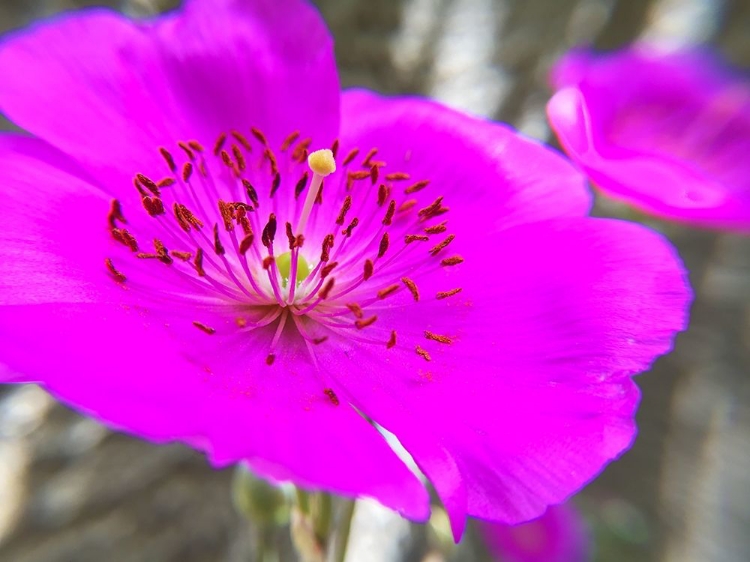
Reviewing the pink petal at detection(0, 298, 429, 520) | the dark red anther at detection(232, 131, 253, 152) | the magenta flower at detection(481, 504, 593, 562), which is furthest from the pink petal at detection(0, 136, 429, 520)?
the magenta flower at detection(481, 504, 593, 562)

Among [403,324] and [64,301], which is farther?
[403,324]

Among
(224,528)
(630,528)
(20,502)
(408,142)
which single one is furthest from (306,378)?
(630,528)

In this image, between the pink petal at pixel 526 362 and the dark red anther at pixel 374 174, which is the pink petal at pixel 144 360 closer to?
the pink petal at pixel 526 362

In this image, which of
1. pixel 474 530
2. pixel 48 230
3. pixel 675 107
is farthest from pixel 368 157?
pixel 474 530

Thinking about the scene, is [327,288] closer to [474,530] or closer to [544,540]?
[544,540]

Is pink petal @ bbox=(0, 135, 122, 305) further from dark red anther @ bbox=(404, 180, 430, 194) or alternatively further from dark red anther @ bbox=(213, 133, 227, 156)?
dark red anther @ bbox=(404, 180, 430, 194)

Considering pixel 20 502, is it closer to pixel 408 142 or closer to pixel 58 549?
pixel 58 549
